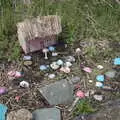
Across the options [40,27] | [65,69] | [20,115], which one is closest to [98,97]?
[65,69]

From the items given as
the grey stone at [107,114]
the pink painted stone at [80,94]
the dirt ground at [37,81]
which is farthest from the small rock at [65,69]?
the grey stone at [107,114]

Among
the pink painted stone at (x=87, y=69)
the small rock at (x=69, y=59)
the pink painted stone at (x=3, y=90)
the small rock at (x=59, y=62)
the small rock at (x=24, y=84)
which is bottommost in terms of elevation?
the pink painted stone at (x=3, y=90)

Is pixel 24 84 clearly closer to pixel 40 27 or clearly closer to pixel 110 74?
pixel 40 27

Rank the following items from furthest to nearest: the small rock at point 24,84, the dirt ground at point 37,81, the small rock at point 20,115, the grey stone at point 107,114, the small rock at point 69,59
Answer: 1. the small rock at point 69,59
2. the small rock at point 24,84
3. the dirt ground at point 37,81
4. the grey stone at point 107,114
5. the small rock at point 20,115

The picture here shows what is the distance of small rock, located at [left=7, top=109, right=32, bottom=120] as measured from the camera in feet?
9.30

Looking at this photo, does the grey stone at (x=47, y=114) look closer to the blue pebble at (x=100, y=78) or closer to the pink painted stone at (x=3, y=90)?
the pink painted stone at (x=3, y=90)

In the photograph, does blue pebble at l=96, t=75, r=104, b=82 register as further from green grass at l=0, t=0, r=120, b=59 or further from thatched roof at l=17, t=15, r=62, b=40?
thatched roof at l=17, t=15, r=62, b=40

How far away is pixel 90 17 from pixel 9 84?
1.06 m

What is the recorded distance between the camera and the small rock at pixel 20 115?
2.83 meters

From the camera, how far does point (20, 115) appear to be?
9.32 feet

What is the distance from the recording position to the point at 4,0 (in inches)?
155

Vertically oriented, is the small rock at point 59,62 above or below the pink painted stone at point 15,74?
above

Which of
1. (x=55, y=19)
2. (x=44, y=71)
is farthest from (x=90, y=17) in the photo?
(x=44, y=71)

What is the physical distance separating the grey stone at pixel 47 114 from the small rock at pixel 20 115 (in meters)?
0.13
